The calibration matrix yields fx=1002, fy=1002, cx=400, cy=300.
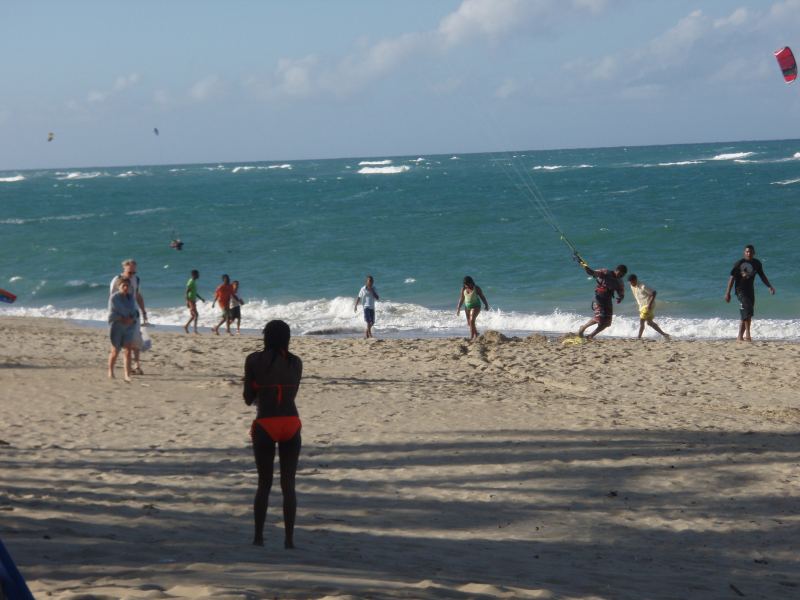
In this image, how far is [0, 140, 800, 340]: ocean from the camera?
23.3m

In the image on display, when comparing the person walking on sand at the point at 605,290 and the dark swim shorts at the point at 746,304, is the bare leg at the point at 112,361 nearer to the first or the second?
the person walking on sand at the point at 605,290

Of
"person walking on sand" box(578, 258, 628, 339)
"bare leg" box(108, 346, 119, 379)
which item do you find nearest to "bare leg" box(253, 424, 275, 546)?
"bare leg" box(108, 346, 119, 379)

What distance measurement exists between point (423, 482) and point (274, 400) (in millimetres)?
2697

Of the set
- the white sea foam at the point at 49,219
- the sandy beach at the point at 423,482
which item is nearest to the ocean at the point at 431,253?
the white sea foam at the point at 49,219

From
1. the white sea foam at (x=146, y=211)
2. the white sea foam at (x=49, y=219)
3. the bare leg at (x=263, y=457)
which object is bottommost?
the bare leg at (x=263, y=457)

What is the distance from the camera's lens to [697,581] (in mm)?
5516

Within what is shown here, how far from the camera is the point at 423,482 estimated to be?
24.9 feet

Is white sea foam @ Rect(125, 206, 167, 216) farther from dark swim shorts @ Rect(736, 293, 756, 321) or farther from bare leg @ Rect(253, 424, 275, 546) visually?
bare leg @ Rect(253, 424, 275, 546)

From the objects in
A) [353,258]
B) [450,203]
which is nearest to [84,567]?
[353,258]

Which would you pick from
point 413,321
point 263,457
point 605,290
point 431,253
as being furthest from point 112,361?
point 431,253

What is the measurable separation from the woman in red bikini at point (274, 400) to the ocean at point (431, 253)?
15.0m

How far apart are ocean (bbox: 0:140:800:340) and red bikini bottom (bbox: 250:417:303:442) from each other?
49.3ft

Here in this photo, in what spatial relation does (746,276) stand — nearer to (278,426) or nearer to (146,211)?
(278,426)

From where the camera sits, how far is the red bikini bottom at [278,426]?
5.16 m
